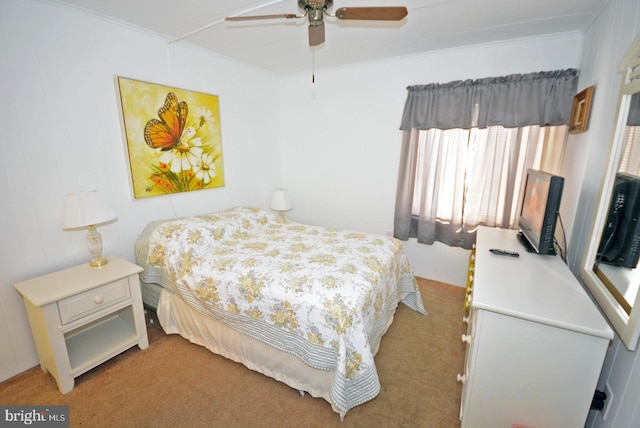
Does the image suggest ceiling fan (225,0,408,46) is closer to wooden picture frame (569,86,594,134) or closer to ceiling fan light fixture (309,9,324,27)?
ceiling fan light fixture (309,9,324,27)

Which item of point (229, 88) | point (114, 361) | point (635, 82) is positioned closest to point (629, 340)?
point (635, 82)

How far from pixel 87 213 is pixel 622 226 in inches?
116

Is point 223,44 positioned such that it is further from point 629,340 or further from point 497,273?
point 629,340

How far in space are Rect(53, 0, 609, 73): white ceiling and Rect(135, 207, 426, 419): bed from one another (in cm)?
158

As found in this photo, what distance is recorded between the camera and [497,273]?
1519mm

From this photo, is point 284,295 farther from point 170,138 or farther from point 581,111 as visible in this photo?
point 581,111

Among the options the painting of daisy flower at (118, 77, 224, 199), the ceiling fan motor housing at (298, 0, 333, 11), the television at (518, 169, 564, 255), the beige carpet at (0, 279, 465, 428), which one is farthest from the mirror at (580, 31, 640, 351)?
the painting of daisy flower at (118, 77, 224, 199)

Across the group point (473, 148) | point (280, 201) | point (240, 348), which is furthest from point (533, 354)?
point (280, 201)

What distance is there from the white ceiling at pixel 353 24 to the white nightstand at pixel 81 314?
1823 mm

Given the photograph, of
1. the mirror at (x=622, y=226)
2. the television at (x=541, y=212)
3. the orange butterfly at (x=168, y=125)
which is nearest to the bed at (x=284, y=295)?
the orange butterfly at (x=168, y=125)

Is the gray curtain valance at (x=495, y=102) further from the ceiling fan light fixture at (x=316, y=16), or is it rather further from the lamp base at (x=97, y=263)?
the lamp base at (x=97, y=263)

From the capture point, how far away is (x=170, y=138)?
252 cm

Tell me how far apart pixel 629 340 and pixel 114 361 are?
285 cm

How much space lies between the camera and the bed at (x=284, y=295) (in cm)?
153
